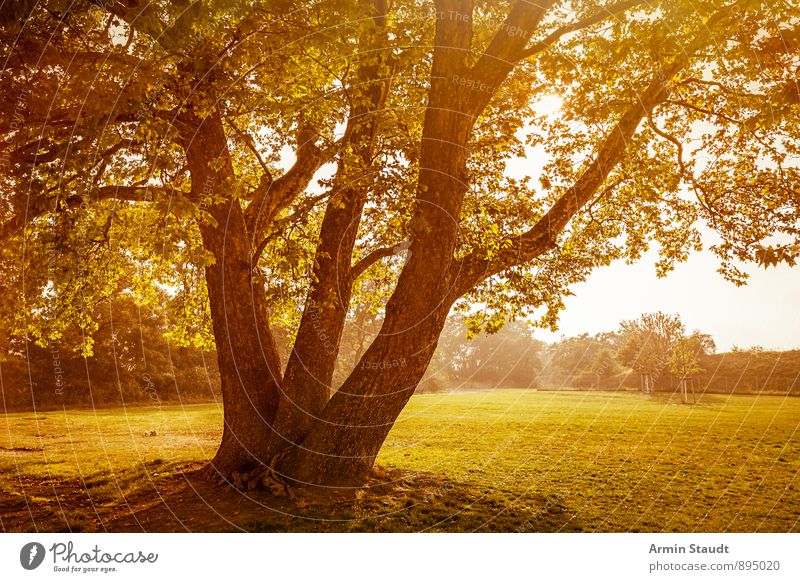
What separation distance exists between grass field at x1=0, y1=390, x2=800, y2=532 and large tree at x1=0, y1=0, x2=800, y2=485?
1206 mm

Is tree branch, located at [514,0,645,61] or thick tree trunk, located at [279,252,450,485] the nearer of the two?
thick tree trunk, located at [279,252,450,485]

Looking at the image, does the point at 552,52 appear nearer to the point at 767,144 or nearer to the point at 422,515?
the point at 767,144

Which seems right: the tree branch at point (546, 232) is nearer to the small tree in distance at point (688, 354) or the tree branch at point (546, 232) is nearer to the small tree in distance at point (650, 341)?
the small tree in distance at point (688, 354)

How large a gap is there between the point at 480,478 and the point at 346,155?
6.75 metres

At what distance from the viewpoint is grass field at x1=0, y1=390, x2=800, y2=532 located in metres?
7.50

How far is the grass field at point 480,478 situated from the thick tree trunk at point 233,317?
0.97 metres

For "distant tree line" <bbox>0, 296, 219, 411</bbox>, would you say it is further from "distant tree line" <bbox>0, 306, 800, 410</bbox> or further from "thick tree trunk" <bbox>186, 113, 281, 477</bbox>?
"thick tree trunk" <bbox>186, 113, 281, 477</bbox>

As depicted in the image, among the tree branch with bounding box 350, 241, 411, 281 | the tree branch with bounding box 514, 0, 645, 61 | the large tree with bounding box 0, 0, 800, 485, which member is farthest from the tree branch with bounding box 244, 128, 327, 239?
the tree branch with bounding box 514, 0, 645, 61

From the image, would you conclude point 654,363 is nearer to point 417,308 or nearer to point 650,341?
point 650,341

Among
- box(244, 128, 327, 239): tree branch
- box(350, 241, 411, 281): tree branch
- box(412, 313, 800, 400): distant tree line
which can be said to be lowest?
box(412, 313, 800, 400): distant tree line

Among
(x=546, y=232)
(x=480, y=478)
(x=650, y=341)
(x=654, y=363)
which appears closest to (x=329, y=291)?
(x=546, y=232)

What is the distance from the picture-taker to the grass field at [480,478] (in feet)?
24.6

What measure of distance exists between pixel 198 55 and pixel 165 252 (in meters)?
2.77

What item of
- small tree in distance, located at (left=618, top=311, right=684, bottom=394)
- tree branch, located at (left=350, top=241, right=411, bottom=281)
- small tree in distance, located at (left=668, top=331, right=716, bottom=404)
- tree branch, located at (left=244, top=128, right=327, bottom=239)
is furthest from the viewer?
small tree in distance, located at (left=618, top=311, right=684, bottom=394)
